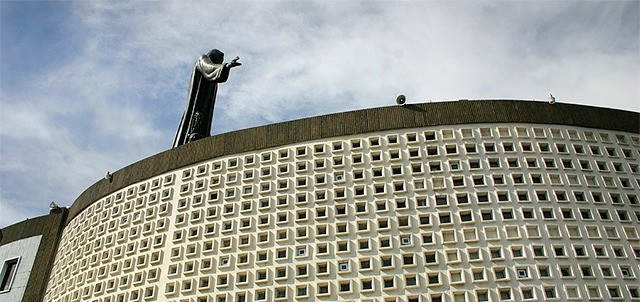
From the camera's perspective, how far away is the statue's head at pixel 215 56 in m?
23.9

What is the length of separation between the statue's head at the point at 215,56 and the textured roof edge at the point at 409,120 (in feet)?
14.5

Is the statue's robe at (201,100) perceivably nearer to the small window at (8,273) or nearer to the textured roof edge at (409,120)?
the textured roof edge at (409,120)

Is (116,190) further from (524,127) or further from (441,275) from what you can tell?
(524,127)

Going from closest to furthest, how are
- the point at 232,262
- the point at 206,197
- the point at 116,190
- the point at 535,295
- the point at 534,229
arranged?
the point at 535,295 → the point at 534,229 → the point at 232,262 → the point at 206,197 → the point at 116,190

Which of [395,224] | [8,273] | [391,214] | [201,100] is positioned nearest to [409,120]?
[391,214]

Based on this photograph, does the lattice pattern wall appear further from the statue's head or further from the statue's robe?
the statue's head

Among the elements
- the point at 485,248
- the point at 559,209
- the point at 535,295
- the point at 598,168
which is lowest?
the point at 535,295

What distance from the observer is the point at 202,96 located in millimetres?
23516

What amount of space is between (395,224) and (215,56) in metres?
10.8

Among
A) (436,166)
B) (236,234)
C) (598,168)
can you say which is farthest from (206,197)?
(598,168)

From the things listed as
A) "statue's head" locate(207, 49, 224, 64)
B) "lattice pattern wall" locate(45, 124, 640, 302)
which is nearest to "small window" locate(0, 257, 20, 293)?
"lattice pattern wall" locate(45, 124, 640, 302)

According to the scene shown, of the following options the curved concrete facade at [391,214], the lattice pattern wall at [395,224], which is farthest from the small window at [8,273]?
the lattice pattern wall at [395,224]

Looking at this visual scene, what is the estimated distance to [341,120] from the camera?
63.8 feet

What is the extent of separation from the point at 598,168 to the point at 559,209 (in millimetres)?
2101
